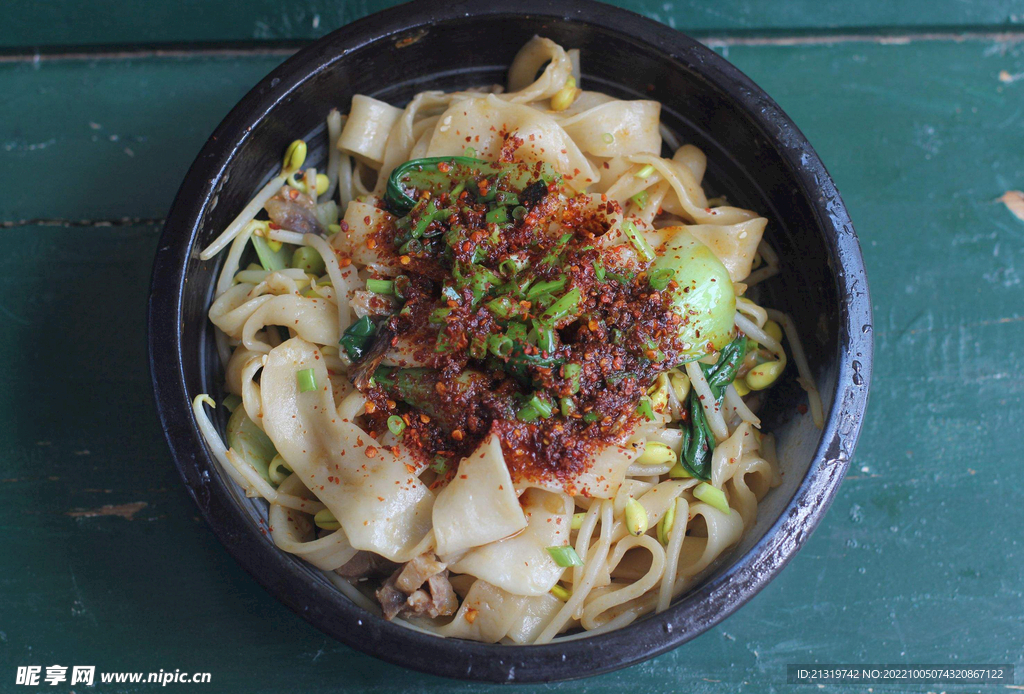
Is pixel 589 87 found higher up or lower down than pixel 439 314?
higher up

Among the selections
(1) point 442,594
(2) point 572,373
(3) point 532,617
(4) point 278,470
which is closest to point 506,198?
(2) point 572,373

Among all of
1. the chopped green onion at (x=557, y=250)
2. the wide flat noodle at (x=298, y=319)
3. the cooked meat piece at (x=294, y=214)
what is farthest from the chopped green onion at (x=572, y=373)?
the cooked meat piece at (x=294, y=214)

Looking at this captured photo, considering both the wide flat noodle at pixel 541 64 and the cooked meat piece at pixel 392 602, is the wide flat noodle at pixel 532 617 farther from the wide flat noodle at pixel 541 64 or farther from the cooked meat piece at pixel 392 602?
the wide flat noodle at pixel 541 64

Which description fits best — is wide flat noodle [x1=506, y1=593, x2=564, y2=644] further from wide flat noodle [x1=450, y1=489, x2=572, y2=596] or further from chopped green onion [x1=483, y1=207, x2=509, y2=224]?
chopped green onion [x1=483, y1=207, x2=509, y2=224]

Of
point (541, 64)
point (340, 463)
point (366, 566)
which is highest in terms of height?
point (541, 64)

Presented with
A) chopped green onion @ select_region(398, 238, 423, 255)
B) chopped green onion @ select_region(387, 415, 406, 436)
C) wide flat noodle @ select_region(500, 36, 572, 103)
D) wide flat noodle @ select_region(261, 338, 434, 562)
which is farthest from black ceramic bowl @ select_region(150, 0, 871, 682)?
chopped green onion @ select_region(398, 238, 423, 255)

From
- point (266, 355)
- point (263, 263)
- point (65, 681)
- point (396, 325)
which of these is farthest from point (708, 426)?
point (65, 681)

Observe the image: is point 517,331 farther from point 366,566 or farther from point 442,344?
point 366,566

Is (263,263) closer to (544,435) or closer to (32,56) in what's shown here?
(544,435)
